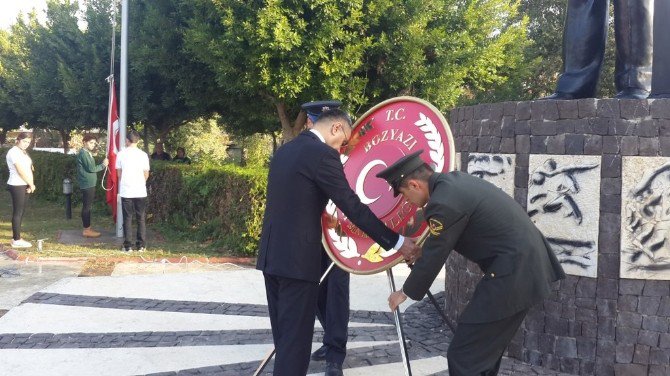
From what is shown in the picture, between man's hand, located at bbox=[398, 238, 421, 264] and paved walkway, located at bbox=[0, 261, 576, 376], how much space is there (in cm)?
133

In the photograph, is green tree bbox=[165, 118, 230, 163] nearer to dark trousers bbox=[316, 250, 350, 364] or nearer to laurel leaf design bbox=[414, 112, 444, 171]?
dark trousers bbox=[316, 250, 350, 364]

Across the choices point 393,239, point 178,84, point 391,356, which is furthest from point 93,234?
point 393,239

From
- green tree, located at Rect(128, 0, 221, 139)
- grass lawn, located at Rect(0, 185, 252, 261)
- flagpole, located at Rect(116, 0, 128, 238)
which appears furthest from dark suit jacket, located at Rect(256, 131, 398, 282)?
green tree, located at Rect(128, 0, 221, 139)

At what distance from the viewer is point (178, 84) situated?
15.5m

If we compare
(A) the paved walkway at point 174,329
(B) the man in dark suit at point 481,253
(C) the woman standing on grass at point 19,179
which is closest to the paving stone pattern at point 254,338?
(A) the paved walkway at point 174,329

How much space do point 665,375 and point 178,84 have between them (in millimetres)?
13308

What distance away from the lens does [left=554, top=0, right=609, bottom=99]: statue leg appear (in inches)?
202

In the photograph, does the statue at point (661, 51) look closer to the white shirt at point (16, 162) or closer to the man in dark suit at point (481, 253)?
the man in dark suit at point (481, 253)

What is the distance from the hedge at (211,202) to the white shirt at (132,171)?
1263 millimetres

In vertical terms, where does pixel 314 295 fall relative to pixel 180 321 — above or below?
above

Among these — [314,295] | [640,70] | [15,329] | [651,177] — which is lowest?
[15,329]

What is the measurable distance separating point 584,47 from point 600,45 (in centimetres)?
13

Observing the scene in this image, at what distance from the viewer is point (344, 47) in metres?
12.8

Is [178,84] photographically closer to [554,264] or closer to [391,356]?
[391,356]
